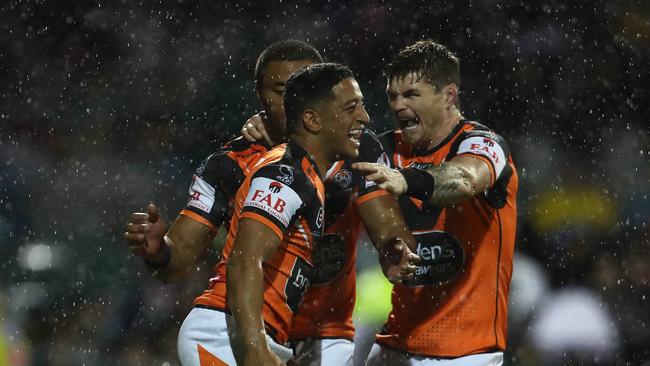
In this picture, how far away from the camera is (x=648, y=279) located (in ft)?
23.9

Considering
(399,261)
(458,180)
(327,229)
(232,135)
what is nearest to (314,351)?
(327,229)

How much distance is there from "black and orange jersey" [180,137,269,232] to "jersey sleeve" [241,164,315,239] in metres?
0.68

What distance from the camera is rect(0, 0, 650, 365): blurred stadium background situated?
23.6 ft

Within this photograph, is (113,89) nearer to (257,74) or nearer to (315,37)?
(315,37)

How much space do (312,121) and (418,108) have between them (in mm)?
698

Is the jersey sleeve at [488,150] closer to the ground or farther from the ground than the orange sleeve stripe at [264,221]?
closer to the ground

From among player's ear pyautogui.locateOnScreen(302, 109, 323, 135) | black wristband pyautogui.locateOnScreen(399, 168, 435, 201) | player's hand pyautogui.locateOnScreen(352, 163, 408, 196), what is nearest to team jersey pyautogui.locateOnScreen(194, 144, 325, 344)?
player's ear pyautogui.locateOnScreen(302, 109, 323, 135)

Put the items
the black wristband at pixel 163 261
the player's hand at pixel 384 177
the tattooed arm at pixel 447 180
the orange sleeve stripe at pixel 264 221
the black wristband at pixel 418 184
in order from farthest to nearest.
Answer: the black wristband at pixel 163 261, the black wristband at pixel 418 184, the tattooed arm at pixel 447 180, the player's hand at pixel 384 177, the orange sleeve stripe at pixel 264 221

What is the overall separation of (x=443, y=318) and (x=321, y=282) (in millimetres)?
537

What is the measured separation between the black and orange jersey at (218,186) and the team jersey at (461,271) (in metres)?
0.72

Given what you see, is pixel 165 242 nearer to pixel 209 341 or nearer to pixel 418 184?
pixel 209 341

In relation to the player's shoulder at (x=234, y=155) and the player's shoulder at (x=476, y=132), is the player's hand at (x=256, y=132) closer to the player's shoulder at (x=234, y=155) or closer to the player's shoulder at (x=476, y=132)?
the player's shoulder at (x=234, y=155)

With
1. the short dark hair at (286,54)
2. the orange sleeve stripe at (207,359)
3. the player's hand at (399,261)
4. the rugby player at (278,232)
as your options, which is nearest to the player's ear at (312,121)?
the rugby player at (278,232)

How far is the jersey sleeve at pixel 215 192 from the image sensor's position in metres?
4.11
